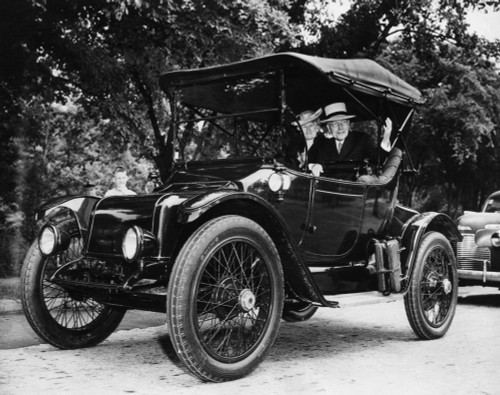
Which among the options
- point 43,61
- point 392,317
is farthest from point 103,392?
point 43,61

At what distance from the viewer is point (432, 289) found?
254 inches

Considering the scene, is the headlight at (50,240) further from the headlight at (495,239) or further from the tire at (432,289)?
the headlight at (495,239)

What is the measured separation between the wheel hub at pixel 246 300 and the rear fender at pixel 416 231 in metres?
2.01

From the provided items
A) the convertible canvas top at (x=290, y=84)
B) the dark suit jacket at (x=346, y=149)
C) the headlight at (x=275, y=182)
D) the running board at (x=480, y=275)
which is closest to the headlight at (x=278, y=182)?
the headlight at (x=275, y=182)

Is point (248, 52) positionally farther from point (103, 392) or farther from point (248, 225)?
point (103, 392)

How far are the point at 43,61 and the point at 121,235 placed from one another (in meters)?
9.63

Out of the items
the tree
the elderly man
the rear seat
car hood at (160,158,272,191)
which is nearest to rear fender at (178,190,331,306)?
car hood at (160,158,272,191)

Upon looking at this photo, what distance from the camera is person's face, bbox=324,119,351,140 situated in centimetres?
634

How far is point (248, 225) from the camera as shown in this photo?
4574 millimetres

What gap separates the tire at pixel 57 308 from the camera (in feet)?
17.0

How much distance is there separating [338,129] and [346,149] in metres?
0.21

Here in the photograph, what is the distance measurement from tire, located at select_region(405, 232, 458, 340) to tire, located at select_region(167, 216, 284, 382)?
183 centimetres

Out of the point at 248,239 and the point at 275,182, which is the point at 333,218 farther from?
the point at 248,239

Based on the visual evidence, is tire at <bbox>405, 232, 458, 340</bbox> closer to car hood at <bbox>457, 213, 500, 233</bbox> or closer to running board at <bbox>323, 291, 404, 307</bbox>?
running board at <bbox>323, 291, 404, 307</bbox>
